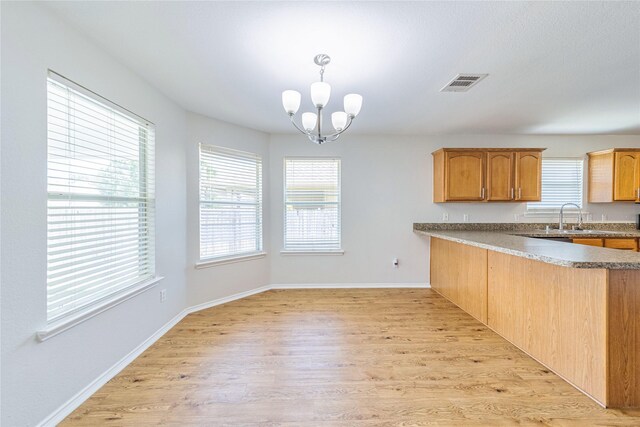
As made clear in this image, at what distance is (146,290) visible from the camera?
2.49 metres

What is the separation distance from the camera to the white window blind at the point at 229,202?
350cm

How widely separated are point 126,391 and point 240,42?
2.57m

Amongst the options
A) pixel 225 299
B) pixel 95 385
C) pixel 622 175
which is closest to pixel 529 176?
pixel 622 175

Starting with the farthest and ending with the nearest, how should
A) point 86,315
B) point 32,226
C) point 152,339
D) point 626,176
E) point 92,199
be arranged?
1. point 626,176
2. point 152,339
3. point 92,199
4. point 86,315
5. point 32,226

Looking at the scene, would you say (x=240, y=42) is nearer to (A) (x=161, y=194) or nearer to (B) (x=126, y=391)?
(A) (x=161, y=194)

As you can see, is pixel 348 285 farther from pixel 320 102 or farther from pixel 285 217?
pixel 320 102

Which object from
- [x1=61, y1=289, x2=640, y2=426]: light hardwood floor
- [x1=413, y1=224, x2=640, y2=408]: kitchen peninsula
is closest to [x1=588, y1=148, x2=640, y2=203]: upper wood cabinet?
[x1=413, y1=224, x2=640, y2=408]: kitchen peninsula

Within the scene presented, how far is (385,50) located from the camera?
6.42 feet

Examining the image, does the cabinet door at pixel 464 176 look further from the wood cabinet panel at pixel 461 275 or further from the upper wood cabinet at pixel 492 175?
the wood cabinet panel at pixel 461 275

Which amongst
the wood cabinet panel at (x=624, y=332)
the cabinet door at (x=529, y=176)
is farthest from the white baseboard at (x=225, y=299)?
the cabinet door at (x=529, y=176)

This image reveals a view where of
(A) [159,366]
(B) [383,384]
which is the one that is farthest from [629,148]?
(A) [159,366]

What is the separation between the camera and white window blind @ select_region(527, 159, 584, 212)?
432 centimetres

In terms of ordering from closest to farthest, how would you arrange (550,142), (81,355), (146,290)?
1. (81,355)
2. (146,290)
3. (550,142)

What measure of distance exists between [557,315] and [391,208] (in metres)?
2.55
